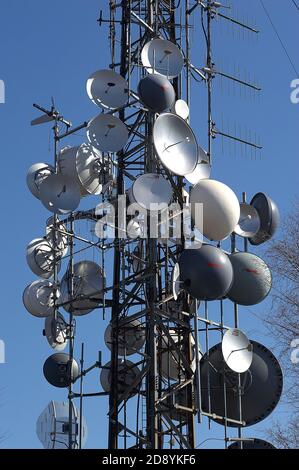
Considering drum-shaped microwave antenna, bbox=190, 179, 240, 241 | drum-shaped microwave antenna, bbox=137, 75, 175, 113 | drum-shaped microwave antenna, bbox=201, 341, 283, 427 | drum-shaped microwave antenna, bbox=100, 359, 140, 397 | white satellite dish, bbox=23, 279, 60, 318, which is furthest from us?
white satellite dish, bbox=23, 279, 60, 318

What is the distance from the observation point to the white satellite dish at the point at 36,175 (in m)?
24.1

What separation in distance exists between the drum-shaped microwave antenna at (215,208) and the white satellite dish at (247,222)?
1.60 meters

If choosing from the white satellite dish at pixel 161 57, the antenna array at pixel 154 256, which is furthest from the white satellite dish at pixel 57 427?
the white satellite dish at pixel 161 57

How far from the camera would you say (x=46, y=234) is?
25.5 meters

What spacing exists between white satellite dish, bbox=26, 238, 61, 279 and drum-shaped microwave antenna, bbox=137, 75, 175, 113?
5570 millimetres

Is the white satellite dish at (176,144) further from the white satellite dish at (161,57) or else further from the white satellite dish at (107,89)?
the white satellite dish at (107,89)

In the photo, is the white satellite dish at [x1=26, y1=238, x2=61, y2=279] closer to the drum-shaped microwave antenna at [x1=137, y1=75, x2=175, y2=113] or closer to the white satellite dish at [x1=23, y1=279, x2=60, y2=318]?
the white satellite dish at [x1=23, y1=279, x2=60, y2=318]

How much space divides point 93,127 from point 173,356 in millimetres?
4957

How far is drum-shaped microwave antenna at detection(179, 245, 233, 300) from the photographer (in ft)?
60.5

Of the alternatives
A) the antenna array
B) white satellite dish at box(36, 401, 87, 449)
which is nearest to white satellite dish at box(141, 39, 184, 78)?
the antenna array

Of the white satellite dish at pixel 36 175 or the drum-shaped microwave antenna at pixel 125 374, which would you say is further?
the white satellite dish at pixel 36 175

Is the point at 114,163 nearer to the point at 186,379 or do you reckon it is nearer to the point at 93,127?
the point at 93,127
